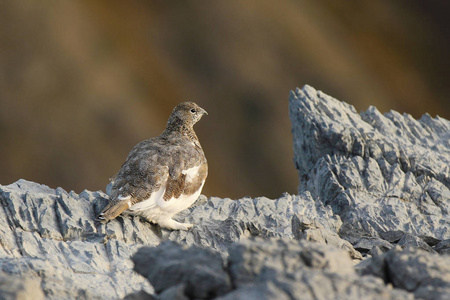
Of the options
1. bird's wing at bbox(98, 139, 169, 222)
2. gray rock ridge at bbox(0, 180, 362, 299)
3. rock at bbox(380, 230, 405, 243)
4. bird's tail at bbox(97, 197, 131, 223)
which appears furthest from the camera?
rock at bbox(380, 230, 405, 243)

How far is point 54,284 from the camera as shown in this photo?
14.9ft

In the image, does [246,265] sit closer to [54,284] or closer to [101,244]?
[54,284]

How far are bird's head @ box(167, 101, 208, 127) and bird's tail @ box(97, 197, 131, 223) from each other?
180cm

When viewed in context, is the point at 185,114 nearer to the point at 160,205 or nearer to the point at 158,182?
the point at 158,182

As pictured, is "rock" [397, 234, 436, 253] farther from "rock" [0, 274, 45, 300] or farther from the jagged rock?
"rock" [0, 274, 45, 300]

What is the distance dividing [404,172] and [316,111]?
1.78 m

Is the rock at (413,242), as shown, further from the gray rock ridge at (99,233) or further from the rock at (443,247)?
the gray rock ridge at (99,233)

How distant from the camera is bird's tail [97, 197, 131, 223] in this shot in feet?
21.9

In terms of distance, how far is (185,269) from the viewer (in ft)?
12.1

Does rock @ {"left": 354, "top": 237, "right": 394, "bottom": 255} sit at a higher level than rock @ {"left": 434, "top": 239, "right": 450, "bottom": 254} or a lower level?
higher

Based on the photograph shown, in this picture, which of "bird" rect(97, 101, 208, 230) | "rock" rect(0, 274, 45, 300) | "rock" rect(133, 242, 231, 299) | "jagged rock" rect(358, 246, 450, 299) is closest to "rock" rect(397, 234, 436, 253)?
"bird" rect(97, 101, 208, 230)

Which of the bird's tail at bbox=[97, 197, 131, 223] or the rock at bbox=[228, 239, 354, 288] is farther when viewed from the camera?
the bird's tail at bbox=[97, 197, 131, 223]

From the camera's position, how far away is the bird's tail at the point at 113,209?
6688 millimetres

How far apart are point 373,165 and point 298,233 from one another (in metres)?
2.68
